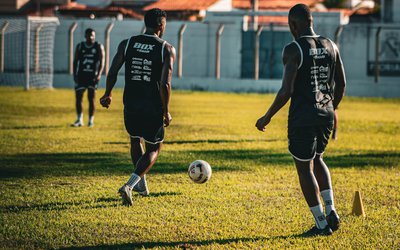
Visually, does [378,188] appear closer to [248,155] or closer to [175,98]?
[248,155]

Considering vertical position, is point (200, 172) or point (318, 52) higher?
point (318, 52)

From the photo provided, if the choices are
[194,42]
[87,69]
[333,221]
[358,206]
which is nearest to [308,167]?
[333,221]

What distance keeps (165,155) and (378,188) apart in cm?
435

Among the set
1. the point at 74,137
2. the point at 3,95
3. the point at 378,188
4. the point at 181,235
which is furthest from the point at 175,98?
the point at 181,235

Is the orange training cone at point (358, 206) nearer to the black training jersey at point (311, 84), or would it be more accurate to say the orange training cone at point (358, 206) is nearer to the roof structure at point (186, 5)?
the black training jersey at point (311, 84)

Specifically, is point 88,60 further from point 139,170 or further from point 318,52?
point 318,52

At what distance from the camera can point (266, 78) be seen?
129 feet

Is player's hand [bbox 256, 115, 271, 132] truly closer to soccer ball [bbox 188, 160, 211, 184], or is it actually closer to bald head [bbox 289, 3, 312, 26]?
bald head [bbox 289, 3, 312, 26]

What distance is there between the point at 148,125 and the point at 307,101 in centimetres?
229

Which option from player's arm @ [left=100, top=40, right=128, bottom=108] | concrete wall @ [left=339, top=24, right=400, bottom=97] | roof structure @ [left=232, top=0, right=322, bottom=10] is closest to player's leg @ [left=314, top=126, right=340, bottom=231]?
player's arm @ [left=100, top=40, right=128, bottom=108]

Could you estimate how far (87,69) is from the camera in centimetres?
1970

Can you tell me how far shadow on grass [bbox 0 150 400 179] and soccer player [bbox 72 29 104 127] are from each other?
531 centimetres

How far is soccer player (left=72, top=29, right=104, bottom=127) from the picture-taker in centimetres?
1959

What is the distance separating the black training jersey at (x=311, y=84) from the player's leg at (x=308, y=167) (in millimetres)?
91
